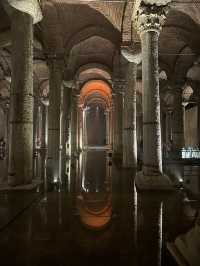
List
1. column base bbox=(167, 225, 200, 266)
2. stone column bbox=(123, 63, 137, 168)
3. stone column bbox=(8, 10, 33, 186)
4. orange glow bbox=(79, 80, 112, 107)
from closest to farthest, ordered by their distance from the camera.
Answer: column base bbox=(167, 225, 200, 266)
stone column bbox=(8, 10, 33, 186)
stone column bbox=(123, 63, 137, 168)
orange glow bbox=(79, 80, 112, 107)

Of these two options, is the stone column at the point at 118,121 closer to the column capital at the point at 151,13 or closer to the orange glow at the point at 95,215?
the column capital at the point at 151,13

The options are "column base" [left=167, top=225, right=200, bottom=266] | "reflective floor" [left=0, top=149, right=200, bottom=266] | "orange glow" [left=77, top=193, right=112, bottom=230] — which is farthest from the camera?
"orange glow" [left=77, top=193, right=112, bottom=230]

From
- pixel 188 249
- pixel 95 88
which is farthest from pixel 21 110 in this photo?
Result: pixel 95 88

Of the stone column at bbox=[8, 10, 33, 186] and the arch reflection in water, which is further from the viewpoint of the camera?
the stone column at bbox=[8, 10, 33, 186]

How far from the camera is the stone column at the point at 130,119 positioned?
13.3 metres

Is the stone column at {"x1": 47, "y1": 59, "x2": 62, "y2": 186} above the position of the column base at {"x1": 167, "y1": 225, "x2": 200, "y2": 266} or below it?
above

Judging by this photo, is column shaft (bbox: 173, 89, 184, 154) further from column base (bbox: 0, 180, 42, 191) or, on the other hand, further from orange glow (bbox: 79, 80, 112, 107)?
column base (bbox: 0, 180, 42, 191)

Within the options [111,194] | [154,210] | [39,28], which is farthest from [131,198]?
[39,28]

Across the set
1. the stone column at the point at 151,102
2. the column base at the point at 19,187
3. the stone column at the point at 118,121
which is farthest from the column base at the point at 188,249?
the stone column at the point at 118,121

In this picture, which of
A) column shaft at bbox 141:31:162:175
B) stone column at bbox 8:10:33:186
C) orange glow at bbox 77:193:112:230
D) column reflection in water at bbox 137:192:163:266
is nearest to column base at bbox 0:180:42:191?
stone column at bbox 8:10:33:186

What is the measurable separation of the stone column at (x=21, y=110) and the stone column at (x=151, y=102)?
336 cm

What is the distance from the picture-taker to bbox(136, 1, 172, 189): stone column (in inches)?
337

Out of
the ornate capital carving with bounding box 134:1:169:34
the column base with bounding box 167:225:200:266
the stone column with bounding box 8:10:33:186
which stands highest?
the ornate capital carving with bounding box 134:1:169:34

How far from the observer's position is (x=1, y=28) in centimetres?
1212
